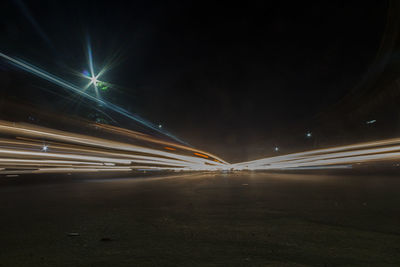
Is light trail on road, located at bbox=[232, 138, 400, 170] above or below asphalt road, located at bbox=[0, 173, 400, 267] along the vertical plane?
above

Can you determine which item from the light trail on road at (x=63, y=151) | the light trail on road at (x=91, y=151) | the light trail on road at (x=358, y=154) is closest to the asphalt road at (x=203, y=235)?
the light trail on road at (x=63, y=151)

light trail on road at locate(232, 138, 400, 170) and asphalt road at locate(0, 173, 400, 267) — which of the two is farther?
light trail on road at locate(232, 138, 400, 170)

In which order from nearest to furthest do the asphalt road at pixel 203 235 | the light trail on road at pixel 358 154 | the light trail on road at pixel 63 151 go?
the asphalt road at pixel 203 235 < the light trail on road at pixel 63 151 < the light trail on road at pixel 358 154

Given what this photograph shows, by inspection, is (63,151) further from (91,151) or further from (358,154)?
(358,154)

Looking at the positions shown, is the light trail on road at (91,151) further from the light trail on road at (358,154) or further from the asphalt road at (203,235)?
the asphalt road at (203,235)

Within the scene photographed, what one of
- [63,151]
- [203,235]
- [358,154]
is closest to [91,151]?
[63,151]

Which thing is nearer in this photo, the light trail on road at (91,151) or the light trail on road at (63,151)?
the light trail on road at (63,151)

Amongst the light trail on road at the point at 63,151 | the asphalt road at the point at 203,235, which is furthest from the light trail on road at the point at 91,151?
the asphalt road at the point at 203,235

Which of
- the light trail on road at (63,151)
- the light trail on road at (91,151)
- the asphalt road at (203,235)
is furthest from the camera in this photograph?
the light trail on road at (91,151)

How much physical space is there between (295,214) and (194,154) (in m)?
25.7

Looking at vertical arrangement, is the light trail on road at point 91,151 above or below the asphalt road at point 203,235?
above

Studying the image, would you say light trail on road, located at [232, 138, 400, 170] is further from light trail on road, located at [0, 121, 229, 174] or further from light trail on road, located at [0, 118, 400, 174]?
light trail on road, located at [0, 121, 229, 174]

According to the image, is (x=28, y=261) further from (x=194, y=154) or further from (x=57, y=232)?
Answer: (x=194, y=154)

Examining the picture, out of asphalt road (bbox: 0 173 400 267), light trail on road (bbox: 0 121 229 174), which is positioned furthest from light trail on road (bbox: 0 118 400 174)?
asphalt road (bbox: 0 173 400 267)
